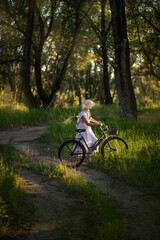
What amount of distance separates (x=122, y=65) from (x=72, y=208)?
8.66 meters

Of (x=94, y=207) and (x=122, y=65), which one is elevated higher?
(x=122, y=65)

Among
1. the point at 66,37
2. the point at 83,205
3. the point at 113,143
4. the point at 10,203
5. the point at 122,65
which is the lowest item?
the point at 83,205

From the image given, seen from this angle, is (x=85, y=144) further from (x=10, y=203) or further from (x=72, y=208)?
(x=10, y=203)

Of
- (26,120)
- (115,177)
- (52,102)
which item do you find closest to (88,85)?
(52,102)

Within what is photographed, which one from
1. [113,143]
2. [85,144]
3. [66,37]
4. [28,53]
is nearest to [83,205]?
[85,144]

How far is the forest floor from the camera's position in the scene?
143 inches

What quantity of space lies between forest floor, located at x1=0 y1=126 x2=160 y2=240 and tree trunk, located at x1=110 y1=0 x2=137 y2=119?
5.88m

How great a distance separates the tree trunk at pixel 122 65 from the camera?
11.8 m

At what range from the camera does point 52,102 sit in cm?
1902

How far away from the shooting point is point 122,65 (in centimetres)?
1188

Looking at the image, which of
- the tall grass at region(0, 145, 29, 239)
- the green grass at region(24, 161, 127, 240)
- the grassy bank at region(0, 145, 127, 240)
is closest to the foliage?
the green grass at region(24, 161, 127, 240)

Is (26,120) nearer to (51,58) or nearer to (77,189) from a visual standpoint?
(77,189)

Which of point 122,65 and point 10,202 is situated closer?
point 10,202

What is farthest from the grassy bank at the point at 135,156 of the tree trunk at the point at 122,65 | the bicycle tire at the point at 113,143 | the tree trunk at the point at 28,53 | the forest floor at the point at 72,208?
the tree trunk at the point at 28,53
